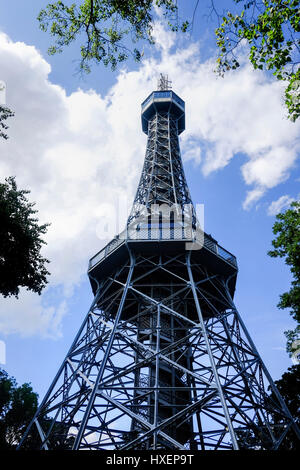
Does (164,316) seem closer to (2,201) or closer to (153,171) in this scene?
(2,201)

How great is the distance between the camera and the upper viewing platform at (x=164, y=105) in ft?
116

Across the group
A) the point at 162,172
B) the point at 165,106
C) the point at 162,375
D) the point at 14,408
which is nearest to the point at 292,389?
the point at 162,375

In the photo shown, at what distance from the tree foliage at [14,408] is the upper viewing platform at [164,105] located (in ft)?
88.7

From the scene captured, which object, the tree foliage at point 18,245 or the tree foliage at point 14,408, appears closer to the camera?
the tree foliage at point 18,245

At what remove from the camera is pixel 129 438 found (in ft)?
46.9

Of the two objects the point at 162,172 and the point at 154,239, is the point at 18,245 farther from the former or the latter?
the point at 162,172

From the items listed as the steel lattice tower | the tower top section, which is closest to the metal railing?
Answer: the steel lattice tower

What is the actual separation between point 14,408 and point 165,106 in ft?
97.7

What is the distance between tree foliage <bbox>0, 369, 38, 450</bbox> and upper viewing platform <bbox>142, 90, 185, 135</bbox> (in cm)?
2703

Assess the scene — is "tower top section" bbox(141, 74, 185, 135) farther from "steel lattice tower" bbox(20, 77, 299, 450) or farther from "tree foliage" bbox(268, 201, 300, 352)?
"tree foliage" bbox(268, 201, 300, 352)

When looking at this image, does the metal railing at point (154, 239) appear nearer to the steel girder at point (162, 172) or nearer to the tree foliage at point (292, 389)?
the steel girder at point (162, 172)

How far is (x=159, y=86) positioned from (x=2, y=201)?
103ft

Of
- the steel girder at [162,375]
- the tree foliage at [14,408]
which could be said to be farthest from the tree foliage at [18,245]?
the tree foliage at [14,408]

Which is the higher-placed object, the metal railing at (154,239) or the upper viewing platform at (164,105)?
the upper viewing platform at (164,105)
